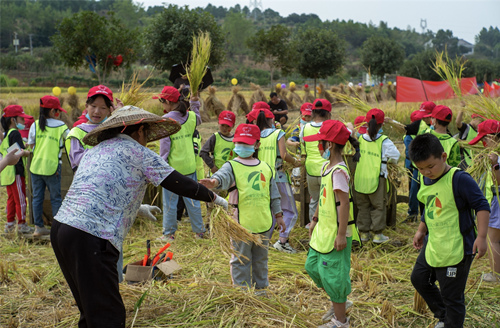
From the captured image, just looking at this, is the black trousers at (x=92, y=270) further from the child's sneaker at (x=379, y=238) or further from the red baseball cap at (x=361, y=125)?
the red baseball cap at (x=361, y=125)

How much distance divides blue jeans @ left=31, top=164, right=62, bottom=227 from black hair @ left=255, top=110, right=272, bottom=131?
9.04 ft

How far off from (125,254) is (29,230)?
2.00m

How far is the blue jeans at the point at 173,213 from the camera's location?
665cm

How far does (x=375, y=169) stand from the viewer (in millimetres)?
6320

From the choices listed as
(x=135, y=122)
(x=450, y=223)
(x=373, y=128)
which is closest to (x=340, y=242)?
(x=450, y=223)

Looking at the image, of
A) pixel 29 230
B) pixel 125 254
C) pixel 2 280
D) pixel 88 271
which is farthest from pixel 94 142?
pixel 29 230

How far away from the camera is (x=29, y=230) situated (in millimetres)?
7246

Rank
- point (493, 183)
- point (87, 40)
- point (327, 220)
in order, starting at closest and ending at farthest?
point (327, 220), point (493, 183), point (87, 40)

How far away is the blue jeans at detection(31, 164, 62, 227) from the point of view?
6762mm

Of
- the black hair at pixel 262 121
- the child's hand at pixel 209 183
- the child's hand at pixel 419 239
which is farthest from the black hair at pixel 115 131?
the black hair at pixel 262 121

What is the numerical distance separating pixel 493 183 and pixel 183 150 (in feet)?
12.3

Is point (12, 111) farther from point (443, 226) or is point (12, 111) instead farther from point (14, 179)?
point (443, 226)

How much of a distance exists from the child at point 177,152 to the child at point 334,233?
2860 millimetres

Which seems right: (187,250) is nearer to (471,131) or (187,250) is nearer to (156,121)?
(156,121)
